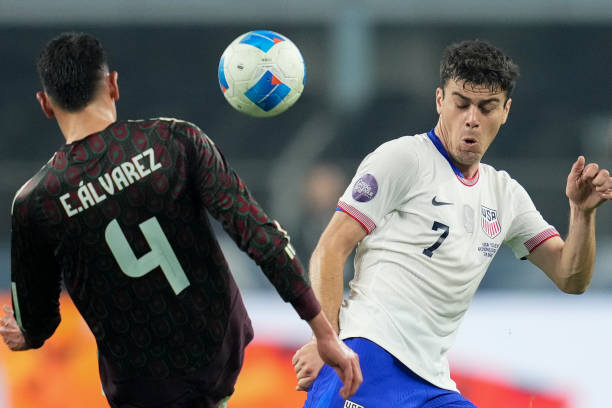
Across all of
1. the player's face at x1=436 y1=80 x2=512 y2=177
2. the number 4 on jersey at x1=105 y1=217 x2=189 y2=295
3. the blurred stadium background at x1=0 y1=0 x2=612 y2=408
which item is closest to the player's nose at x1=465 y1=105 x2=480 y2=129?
the player's face at x1=436 y1=80 x2=512 y2=177

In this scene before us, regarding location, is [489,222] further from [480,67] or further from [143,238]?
[143,238]

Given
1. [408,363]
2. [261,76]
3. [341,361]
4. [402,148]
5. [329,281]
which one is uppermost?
[261,76]

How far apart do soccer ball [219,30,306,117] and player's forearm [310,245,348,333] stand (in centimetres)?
94

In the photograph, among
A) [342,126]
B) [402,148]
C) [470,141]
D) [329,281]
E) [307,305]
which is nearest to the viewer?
[307,305]

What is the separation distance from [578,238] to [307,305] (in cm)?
169

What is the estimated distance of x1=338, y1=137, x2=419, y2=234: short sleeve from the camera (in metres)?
3.84

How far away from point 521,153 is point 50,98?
12.0 meters

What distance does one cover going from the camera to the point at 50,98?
3264mm

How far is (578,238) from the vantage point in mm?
4340

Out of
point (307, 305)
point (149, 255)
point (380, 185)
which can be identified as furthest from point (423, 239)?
point (149, 255)

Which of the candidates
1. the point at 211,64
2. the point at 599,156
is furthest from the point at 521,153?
the point at 211,64

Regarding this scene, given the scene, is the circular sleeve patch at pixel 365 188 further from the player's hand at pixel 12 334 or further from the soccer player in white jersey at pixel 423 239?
the player's hand at pixel 12 334

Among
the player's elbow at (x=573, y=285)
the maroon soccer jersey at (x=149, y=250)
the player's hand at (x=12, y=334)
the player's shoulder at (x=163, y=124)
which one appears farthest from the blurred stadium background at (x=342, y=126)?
the player's shoulder at (x=163, y=124)

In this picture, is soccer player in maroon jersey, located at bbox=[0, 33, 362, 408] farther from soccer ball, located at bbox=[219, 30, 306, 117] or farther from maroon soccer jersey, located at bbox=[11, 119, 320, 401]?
soccer ball, located at bbox=[219, 30, 306, 117]
